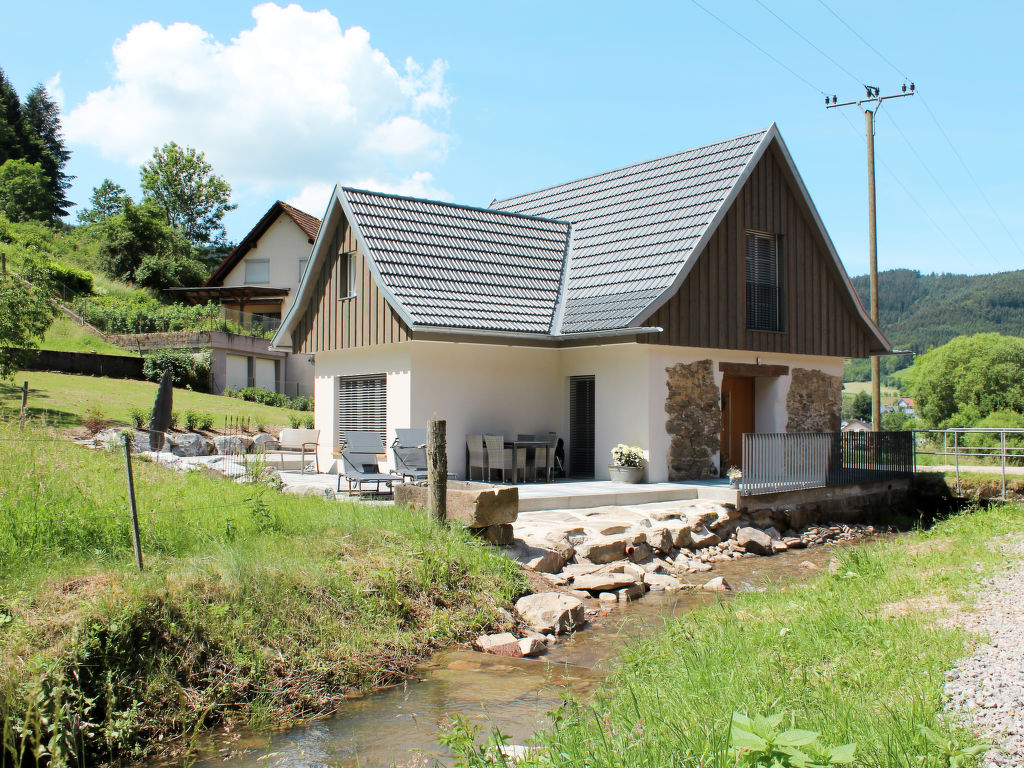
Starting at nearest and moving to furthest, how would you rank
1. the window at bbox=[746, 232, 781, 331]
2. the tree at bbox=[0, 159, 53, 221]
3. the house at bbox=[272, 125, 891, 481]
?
the house at bbox=[272, 125, 891, 481] < the window at bbox=[746, 232, 781, 331] < the tree at bbox=[0, 159, 53, 221]

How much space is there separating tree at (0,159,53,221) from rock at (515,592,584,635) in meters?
54.9

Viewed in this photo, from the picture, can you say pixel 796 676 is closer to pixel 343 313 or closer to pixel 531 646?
pixel 531 646

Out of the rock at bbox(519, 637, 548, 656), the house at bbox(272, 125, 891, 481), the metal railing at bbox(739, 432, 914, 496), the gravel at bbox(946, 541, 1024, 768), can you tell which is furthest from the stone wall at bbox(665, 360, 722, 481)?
the gravel at bbox(946, 541, 1024, 768)

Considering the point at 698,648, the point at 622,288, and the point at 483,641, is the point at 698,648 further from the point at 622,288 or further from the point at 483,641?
the point at 622,288

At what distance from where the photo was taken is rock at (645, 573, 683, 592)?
1128 centimetres

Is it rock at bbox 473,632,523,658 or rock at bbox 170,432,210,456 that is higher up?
rock at bbox 170,432,210,456

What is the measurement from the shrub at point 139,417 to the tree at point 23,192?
3755 cm

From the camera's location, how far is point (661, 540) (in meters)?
12.8

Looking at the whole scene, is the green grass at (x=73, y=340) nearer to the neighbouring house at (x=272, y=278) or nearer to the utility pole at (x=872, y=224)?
the neighbouring house at (x=272, y=278)

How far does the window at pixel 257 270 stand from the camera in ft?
147

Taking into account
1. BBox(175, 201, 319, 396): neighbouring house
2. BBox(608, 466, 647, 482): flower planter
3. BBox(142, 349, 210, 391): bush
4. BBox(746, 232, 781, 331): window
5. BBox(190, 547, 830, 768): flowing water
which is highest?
BBox(175, 201, 319, 396): neighbouring house

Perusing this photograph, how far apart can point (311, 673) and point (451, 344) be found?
10269mm

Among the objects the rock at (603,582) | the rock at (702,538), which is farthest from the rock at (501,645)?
the rock at (702,538)

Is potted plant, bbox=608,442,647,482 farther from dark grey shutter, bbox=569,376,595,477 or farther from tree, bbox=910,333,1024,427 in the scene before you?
tree, bbox=910,333,1024,427
